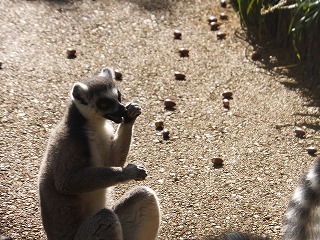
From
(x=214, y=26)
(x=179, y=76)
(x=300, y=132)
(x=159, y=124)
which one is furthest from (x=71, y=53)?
(x=300, y=132)

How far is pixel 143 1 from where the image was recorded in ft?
34.2

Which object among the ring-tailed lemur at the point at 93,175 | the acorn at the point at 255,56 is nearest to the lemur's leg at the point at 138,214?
the ring-tailed lemur at the point at 93,175

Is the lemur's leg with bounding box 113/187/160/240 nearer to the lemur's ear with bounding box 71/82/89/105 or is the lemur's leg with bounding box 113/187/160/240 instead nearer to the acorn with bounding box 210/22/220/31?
the lemur's ear with bounding box 71/82/89/105

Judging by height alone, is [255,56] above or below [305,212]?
above

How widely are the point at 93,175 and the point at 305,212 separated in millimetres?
1476

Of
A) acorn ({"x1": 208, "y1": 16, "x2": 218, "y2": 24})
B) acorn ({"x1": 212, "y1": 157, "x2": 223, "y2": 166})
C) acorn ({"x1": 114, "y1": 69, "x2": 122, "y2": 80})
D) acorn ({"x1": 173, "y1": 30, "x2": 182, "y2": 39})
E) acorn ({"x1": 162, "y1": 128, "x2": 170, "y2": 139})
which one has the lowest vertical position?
acorn ({"x1": 212, "y1": 157, "x2": 223, "y2": 166})

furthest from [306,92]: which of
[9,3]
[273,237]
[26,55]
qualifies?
[9,3]

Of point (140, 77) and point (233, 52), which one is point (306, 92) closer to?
point (233, 52)

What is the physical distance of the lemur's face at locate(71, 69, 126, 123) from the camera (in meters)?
5.53

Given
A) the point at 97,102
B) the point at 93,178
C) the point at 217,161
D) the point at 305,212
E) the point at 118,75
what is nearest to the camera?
the point at 305,212

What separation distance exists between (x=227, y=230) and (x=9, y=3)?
528 centimetres

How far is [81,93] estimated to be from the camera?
554cm

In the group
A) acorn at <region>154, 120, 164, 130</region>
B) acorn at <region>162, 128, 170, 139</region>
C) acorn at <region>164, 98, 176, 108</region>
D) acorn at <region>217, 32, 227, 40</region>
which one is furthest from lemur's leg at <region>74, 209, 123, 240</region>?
acorn at <region>217, 32, 227, 40</region>

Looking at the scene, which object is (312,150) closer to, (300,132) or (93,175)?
(300,132)
